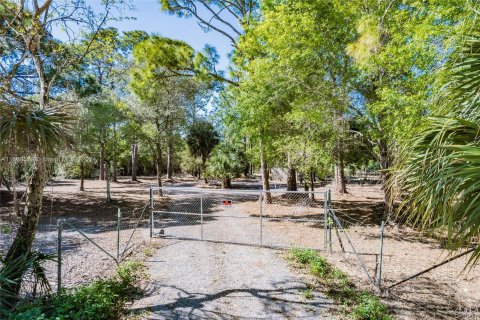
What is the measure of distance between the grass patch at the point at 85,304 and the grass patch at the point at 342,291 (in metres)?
3.35

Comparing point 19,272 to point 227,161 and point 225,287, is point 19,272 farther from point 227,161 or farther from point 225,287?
point 227,161

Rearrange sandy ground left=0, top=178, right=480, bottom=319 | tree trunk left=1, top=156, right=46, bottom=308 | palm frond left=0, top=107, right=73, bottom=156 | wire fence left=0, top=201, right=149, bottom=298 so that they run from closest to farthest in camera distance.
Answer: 1. palm frond left=0, top=107, right=73, bottom=156
2. tree trunk left=1, top=156, right=46, bottom=308
3. wire fence left=0, top=201, right=149, bottom=298
4. sandy ground left=0, top=178, right=480, bottom=319

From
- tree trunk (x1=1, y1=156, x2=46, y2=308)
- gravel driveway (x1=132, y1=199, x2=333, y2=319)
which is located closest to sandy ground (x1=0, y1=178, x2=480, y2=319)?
gravel driveway (x1=132, y1=199, x2=333, y2=319)

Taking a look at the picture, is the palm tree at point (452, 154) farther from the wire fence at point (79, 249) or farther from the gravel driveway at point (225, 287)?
the wire fence at point (79, 249)

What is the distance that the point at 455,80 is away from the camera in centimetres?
261

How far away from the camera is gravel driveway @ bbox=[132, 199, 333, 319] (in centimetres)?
450

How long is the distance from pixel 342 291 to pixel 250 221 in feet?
23.1

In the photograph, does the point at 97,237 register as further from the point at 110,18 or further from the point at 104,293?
the point at 110,18

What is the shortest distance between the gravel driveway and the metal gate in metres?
1.19

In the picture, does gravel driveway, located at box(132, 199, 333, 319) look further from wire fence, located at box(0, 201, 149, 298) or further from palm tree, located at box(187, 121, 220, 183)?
palm tree, located at box(187, 121, 220, 183)

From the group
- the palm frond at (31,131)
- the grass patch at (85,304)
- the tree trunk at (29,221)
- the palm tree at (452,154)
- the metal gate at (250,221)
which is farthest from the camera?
the metal gate at (250,221)

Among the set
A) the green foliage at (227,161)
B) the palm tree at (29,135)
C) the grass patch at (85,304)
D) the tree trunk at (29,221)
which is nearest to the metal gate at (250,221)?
the grass patch at (85,304)

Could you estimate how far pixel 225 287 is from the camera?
5.37 metres

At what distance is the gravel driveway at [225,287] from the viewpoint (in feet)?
14.8
